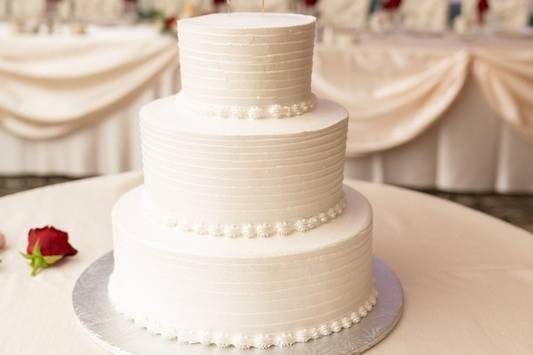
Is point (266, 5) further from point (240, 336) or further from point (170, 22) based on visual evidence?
point (240, 336)

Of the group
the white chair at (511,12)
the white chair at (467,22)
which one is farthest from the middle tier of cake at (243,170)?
the white chair at (511,12)

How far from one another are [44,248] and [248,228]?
775 millimetres

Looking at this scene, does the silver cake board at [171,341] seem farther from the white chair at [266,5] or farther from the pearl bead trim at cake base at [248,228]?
the white chair at [266,5]

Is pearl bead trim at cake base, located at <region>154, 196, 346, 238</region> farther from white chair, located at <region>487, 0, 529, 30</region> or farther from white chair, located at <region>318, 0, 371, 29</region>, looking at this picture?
white chair, located at <region>318, 0, 371, 29</region>

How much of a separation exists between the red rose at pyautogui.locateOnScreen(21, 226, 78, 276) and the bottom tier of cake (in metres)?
0.43

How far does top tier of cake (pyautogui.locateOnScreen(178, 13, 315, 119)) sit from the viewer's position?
5.58 ft

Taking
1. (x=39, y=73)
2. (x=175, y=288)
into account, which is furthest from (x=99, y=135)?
(x=175, y=288)

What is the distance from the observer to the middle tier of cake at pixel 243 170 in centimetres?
168

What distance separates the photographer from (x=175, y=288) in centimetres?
173

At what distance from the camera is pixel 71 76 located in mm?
4762

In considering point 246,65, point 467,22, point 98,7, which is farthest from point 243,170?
point 98,7

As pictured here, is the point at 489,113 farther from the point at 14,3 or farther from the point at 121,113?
the point at 14,3

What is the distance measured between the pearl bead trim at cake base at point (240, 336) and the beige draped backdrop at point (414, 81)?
2.96 meters

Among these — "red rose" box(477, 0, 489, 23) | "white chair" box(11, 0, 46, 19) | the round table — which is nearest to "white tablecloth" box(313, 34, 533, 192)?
"red rose" box(477, 0, 489, 23)
